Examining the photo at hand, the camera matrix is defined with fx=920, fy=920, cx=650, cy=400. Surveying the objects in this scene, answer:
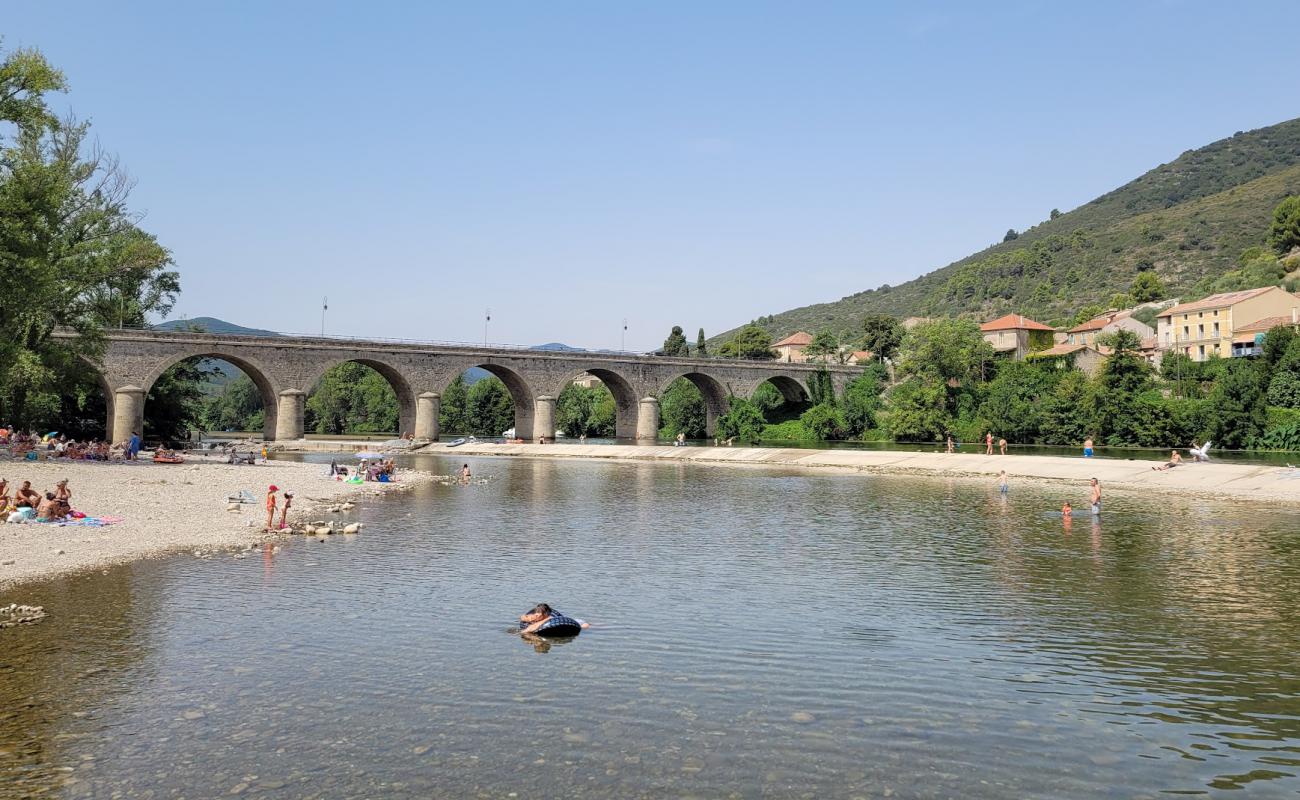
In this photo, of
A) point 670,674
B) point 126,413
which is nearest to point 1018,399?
point 126,413

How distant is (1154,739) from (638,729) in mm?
5128

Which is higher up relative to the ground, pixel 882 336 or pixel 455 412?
pixel 882 336

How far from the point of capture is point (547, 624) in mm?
13055

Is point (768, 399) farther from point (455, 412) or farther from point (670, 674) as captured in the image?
point (670, 674)

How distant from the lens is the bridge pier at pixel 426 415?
226 feet

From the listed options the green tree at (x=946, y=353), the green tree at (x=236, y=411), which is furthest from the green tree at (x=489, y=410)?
the green tree at (x=946, y=353)

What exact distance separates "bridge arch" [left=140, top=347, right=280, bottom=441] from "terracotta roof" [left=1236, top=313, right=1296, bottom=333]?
7411 centimetres

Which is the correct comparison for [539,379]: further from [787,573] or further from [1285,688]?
[1285,688]

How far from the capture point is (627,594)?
53.1 ft

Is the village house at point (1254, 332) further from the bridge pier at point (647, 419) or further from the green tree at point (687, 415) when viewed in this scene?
the bridge pier at point (647, 419)

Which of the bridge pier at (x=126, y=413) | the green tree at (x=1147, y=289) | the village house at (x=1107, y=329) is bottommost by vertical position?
the bridge pier at (x=126, y=413)

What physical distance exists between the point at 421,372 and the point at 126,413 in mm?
19792

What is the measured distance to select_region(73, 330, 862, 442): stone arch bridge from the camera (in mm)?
55531

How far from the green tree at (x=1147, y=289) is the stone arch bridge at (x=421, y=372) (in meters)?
47.7
